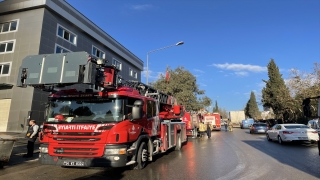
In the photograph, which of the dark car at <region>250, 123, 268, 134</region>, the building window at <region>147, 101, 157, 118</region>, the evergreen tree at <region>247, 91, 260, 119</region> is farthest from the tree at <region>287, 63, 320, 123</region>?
the evergreen tree at <region>247, 91, 260, 119</region>

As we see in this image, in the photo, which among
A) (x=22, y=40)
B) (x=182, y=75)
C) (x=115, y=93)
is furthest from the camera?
(x=182, y=75)

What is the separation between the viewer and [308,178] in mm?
5801

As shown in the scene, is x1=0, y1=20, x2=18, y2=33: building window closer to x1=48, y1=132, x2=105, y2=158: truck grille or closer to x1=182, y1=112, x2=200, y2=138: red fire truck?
x1=182, y1=112, x2=200, y2=138: red fire truck

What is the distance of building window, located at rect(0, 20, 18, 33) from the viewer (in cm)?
2384

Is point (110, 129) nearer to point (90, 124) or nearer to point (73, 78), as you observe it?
point (90, 124)

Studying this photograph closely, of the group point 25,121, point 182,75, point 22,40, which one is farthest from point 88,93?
point 182,75

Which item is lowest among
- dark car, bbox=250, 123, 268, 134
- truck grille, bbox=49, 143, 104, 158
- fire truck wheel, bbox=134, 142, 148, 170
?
fire truck wheel, bbox=134, 142, 148, 170

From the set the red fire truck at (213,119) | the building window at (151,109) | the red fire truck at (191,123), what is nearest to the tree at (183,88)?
the red fire truck at (213,119)

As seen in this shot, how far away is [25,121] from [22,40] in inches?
336

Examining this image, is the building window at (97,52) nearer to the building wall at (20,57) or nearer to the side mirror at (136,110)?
the building wall at (20,57)

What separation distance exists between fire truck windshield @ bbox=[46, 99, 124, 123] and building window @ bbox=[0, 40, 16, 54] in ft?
70.2

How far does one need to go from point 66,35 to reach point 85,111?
73.8ft

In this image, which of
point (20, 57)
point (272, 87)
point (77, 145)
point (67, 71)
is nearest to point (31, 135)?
point (77, 145)

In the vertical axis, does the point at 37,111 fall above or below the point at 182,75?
below
